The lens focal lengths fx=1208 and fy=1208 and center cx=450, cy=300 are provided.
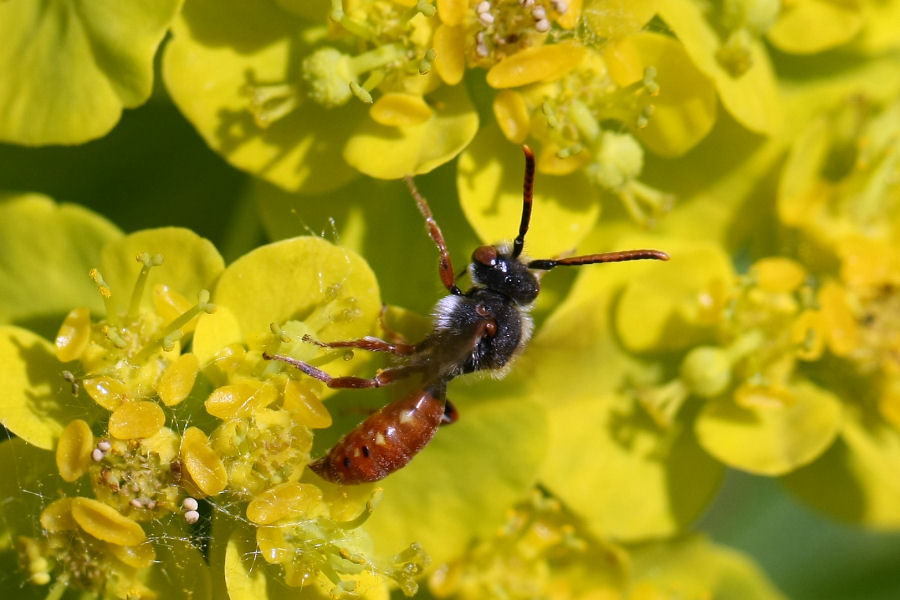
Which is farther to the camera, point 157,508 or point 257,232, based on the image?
point 257,232

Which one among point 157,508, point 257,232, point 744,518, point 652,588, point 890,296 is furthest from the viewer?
point 744,518

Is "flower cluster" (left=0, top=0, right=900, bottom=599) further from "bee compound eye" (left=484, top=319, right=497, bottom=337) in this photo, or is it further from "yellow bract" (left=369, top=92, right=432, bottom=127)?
"bee compound eye" (left=484, top=319, right=497, bottom=337)

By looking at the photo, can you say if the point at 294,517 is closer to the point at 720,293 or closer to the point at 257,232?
the point at 257,232

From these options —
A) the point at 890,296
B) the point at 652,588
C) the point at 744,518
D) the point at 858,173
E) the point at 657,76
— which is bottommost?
the point at 744,518

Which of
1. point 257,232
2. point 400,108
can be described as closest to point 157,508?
point 257,232

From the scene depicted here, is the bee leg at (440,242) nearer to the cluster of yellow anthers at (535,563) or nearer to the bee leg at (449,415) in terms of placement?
the bee leg at (449,415)

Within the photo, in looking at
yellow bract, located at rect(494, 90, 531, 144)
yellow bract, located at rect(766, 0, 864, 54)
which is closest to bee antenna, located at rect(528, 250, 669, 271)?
yellow bract, located at rect(494, 90, 531, 144)
